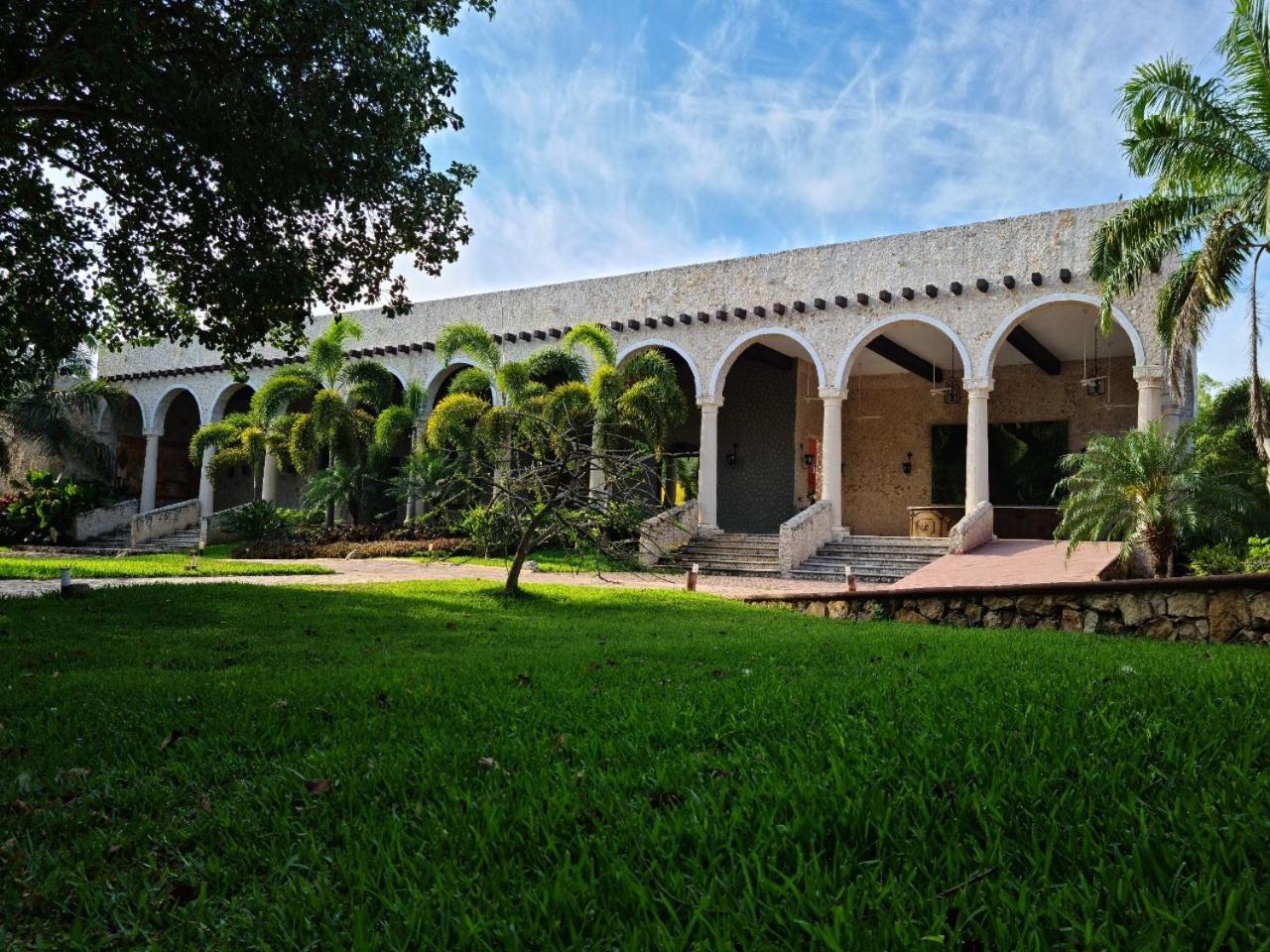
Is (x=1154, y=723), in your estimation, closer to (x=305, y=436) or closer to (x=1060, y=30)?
(x=1060, y=30)

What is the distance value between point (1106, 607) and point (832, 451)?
1131 cm

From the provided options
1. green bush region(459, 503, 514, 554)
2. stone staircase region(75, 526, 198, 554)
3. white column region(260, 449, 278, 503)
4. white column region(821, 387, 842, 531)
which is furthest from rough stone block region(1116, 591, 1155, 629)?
white column region(260, 449, 278, 503)

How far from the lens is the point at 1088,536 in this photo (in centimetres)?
1429

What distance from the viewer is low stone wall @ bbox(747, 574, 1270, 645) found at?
258 inches

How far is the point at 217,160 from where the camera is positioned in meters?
7.39

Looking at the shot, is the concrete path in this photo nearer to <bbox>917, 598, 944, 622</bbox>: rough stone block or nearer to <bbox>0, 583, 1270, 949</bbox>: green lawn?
<bbox>917, 598, 944, 622</bbox>: rough stone block

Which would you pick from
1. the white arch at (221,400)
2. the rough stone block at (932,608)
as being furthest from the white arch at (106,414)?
the rough stone block at (932,608)

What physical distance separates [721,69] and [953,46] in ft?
9.80

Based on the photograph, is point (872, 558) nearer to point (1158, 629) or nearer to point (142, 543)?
point (1158, 629)

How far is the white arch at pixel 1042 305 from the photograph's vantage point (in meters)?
15.2

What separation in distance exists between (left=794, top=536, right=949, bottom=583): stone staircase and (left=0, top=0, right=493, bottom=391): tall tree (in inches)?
401

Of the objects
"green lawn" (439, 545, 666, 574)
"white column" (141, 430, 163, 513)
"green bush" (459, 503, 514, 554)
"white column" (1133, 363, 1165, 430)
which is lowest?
"green lawn" (439, 545, 666, 574)

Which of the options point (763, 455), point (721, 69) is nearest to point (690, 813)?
point (721, 69)

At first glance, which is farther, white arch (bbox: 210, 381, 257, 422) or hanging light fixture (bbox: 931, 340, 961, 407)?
white arch (bbox: 210, 381, 257, 422)
